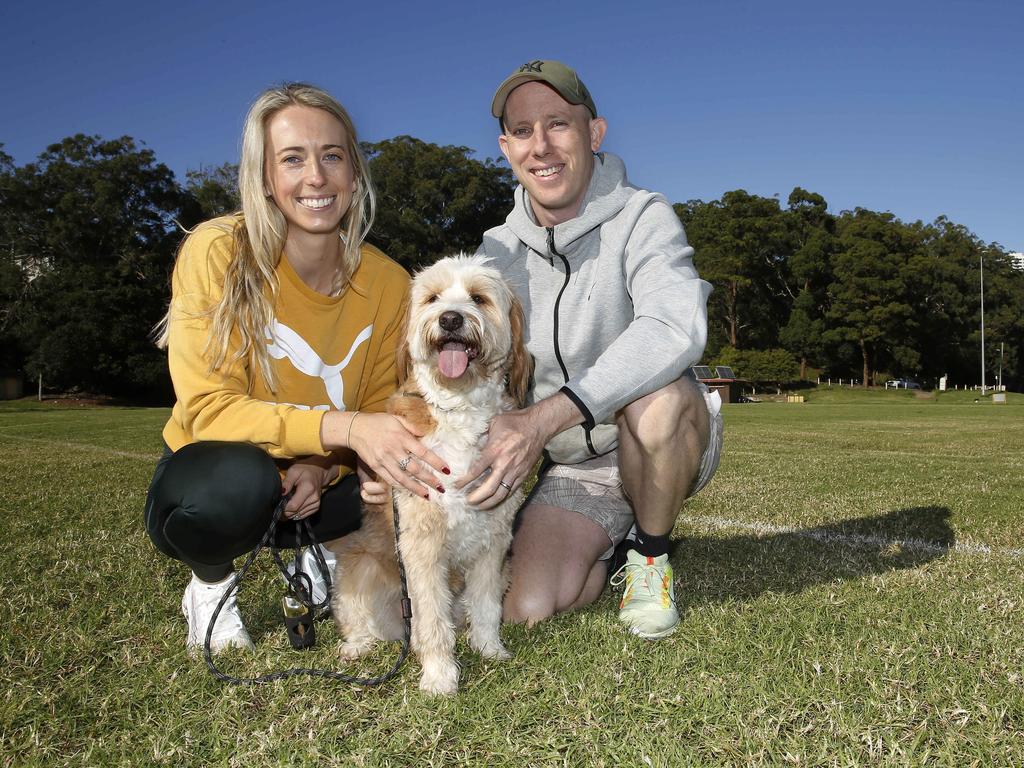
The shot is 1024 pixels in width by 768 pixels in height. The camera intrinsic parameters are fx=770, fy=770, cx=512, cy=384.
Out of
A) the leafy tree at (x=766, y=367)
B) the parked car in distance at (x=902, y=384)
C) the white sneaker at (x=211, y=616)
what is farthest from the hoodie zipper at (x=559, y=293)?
the parked car in distance at (x=902, y=384)

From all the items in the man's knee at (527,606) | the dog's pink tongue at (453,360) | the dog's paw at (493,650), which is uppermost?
the dog's pink tongue at (453,360)

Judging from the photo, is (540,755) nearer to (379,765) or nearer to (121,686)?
(379,765)

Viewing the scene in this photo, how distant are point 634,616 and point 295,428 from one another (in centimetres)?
161

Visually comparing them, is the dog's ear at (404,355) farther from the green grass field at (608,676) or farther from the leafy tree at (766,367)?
the leafy tree at (766,367)

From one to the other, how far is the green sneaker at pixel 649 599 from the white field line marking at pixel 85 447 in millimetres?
9187

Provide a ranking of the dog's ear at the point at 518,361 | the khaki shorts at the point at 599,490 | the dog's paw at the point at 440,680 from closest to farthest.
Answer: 1. the dog's paw at the point at 440,680
2. the dog's ear at the point at 518,361
3. the khaki shorts at the point at 599,490

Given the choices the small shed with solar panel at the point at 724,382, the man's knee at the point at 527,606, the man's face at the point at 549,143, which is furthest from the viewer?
the small shed with solar panel at the point at 724,382

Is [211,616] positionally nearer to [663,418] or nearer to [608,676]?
[608,676]

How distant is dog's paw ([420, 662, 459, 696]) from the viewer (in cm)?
271

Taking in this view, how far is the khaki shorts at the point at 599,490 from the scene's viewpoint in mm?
3938

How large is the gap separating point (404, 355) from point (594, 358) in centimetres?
106

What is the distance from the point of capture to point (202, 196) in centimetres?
4422

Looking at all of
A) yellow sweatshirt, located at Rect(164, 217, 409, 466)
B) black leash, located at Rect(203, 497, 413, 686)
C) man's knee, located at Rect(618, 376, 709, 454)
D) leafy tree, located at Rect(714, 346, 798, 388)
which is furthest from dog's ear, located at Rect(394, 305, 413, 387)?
leafy tree, located at Rect(714, 346, 798, 388)

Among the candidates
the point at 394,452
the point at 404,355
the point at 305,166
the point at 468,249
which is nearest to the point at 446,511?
the point at 394,452
